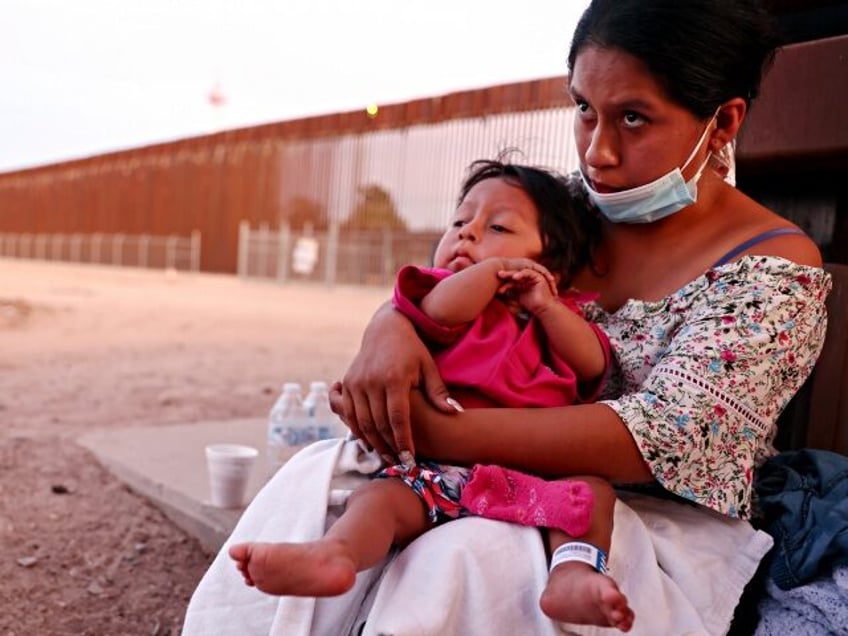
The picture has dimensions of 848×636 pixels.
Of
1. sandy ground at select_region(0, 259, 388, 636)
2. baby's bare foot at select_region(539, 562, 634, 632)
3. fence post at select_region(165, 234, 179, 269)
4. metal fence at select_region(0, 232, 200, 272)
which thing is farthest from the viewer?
fence post at select_region(165, 234, 179, 269)

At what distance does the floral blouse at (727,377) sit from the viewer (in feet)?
5.30

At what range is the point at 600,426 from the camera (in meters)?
1.60

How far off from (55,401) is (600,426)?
486 centimetres

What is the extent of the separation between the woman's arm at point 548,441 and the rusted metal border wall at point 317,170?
9627 millimetres

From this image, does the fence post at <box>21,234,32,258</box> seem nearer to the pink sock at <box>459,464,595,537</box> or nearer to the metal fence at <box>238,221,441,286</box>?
the metal fence at <box>238,221,441,286</box>

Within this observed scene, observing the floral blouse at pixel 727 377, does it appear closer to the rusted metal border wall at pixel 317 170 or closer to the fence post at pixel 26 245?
the rusted metal border wall at pixel 317 170

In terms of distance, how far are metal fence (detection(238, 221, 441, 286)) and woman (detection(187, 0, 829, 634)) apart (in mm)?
14587

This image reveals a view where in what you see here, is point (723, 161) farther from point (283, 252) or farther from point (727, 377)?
point (283, 252)

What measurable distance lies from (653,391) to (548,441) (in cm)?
22

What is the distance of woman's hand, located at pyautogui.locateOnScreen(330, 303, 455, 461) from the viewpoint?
1652mm

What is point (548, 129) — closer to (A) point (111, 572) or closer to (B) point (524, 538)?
(A) point (111, 572)

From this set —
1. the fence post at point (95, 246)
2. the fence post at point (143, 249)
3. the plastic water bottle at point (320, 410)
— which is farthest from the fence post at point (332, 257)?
the plastic water bottle at point (320, 410)

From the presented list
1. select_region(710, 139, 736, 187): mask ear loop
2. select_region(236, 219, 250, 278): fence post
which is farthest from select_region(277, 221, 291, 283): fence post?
select_region(710, 139, 736, 187): mask ear loop

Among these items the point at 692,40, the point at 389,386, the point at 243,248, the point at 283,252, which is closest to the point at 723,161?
the point at 692,40
